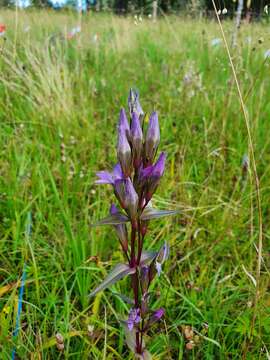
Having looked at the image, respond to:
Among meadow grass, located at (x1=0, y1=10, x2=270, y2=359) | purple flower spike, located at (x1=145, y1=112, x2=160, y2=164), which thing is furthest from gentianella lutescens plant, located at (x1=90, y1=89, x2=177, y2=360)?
meadow grass, located at (x1=0, y1=10, x2=270, y2=359)

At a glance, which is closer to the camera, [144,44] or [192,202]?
[192,202]

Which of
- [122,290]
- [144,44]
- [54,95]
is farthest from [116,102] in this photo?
[144,44]

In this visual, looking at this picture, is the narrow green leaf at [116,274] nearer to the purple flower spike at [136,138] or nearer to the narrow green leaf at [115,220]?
the narrow green leaf at [115,220]

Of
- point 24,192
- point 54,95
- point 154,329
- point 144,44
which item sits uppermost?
point 144,44

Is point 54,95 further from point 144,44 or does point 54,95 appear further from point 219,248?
point 144,44

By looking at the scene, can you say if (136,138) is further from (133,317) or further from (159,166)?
(133,317)

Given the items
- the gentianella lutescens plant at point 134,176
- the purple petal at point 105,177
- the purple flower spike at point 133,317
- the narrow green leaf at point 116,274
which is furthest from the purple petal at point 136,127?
the purple flower spike at point 133,317
